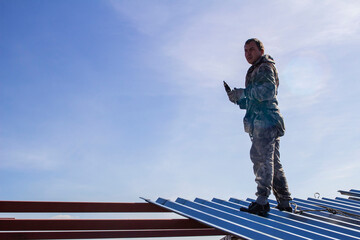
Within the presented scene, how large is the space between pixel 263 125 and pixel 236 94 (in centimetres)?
76

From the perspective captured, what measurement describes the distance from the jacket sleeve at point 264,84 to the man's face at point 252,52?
0.25 metres

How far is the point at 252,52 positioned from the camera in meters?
5.48

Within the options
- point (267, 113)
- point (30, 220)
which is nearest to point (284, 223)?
point (267, 113)

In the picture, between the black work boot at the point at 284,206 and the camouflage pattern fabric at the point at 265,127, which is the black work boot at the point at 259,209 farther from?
the black work boot at the point at 284,206

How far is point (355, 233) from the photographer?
4086mm

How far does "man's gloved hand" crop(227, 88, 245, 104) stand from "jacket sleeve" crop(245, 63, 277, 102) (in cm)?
37

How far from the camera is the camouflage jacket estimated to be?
5188 millimetres

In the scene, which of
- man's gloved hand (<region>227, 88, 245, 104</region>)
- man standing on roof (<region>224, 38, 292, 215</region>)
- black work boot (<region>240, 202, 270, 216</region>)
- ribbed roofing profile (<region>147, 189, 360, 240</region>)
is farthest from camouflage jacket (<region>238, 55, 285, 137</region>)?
ribbed roofing profile (<region>147, 189, 360, 240</region>)

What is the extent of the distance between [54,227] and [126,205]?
3.04 feet

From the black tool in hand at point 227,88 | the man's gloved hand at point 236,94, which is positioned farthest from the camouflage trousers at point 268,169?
the black tool in hand at point 227,88

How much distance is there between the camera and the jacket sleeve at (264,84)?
17.0 feet

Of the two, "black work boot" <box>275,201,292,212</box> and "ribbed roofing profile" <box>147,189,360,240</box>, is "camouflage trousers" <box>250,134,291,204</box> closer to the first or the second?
"black work boot" <box>275,201,292,212</box>

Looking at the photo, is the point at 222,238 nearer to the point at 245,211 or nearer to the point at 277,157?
the point at 245,211

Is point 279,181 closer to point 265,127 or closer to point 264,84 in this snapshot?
point 265,127
